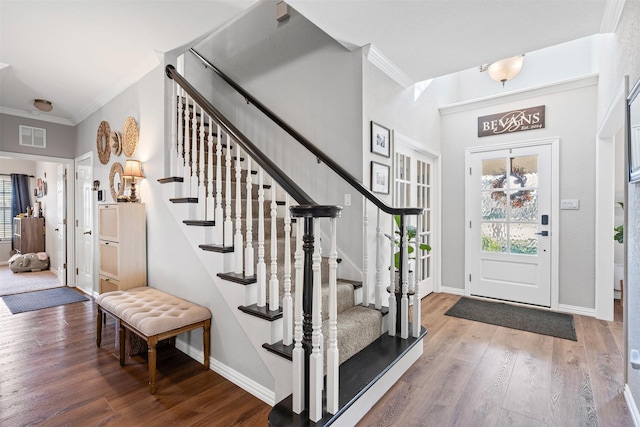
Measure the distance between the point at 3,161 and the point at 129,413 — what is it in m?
7.90

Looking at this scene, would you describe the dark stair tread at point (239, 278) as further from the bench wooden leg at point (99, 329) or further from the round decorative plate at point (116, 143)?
the round decorative plate at point (116, 143)

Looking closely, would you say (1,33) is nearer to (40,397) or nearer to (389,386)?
(40,397)

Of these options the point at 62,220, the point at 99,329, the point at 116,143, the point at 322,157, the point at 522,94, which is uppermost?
the point at 522,94

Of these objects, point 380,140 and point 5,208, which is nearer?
point 380,140

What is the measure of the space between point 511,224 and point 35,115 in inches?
264

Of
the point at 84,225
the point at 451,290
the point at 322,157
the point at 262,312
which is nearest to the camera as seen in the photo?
the point at 262,312

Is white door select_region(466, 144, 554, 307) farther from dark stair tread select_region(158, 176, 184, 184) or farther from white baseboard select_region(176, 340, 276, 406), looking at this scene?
dark stair tread select_region(158, 176, 184, 184)

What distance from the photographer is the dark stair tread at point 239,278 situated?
1986 mm

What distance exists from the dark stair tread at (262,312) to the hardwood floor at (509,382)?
0.78 meters

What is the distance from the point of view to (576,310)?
3.52 meters

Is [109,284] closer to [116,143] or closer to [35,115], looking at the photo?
[116,143]

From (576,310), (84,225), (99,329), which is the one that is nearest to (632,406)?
(576,310)

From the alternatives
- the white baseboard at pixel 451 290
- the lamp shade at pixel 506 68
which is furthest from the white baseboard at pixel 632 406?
the lamp shade at pixel 506 68

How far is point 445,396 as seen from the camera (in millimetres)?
2006
